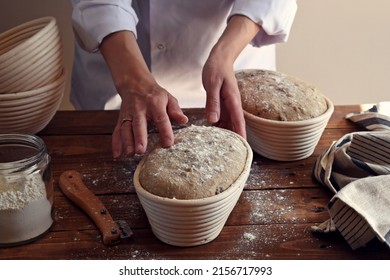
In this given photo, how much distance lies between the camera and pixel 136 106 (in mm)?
1044

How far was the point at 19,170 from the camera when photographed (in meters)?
0.89

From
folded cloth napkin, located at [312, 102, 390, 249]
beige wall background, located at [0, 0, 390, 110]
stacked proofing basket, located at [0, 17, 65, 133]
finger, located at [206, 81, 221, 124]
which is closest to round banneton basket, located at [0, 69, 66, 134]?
stacked proofing basket, located at [0, 17, 65, 133]

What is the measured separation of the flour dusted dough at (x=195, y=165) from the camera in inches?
35.1

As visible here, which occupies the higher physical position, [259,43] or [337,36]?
[259,43]

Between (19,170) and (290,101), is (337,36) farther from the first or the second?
(19,170)

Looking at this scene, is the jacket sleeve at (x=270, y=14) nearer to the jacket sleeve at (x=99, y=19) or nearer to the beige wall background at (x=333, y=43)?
the jacket sleeve at (x=99, y=19)

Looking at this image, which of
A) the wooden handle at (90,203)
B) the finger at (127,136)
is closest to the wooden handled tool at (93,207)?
the wooden handle at (90,203)

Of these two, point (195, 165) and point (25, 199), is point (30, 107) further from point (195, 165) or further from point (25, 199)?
point (195, 165)

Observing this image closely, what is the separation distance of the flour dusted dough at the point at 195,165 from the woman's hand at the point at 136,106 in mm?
30

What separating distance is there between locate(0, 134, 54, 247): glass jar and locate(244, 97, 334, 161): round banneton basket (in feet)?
1.38

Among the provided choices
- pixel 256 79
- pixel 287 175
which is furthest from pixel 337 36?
pixel 287 175

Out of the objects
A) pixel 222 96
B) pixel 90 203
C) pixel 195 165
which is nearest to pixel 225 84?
pixel 222 96

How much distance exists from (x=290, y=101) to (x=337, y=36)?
96 centimetres

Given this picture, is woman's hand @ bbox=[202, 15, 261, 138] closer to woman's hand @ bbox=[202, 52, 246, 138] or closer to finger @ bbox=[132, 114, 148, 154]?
woman's hand @ bbox=[202, 52, 246, 138]
